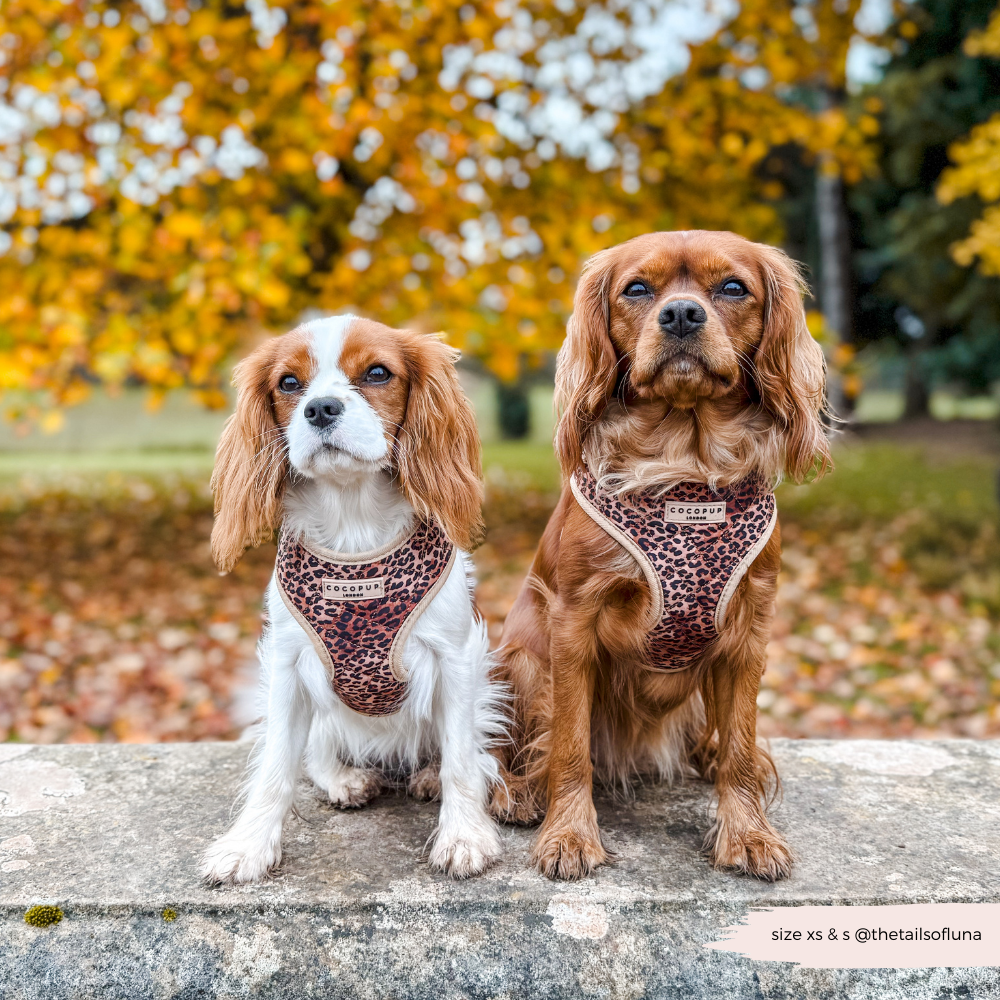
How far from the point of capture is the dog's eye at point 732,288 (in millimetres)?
2229

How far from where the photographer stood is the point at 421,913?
7.14 ft

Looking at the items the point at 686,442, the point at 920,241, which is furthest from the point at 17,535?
the point at 920,241

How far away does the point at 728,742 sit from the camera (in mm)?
2414

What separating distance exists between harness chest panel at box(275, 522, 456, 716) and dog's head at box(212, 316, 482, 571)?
0.15m

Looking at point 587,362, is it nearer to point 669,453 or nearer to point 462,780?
point 669,453

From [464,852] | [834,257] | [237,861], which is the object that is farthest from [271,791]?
[834,257]

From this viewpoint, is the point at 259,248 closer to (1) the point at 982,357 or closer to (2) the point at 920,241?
(2) the point at 920,241

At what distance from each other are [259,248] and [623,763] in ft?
13.7

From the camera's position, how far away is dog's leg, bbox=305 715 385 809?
2670 mm

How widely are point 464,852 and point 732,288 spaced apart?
5.18 ft

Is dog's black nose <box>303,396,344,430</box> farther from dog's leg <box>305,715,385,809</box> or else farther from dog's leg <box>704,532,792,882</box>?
dog's leg <box>704,532,792,882</box>

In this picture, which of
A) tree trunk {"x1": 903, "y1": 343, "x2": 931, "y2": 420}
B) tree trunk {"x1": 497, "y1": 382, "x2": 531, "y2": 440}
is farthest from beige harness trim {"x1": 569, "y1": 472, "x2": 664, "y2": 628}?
tree trunk {"x1": 497, "y1": 382, "x2": 531, "y2": 440}

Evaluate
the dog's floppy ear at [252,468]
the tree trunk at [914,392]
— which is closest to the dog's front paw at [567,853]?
the dog's floppy ear at [252,468]

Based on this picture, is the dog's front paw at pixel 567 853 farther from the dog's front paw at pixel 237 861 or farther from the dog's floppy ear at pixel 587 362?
the dog's floppy ear at pixel 587 362
